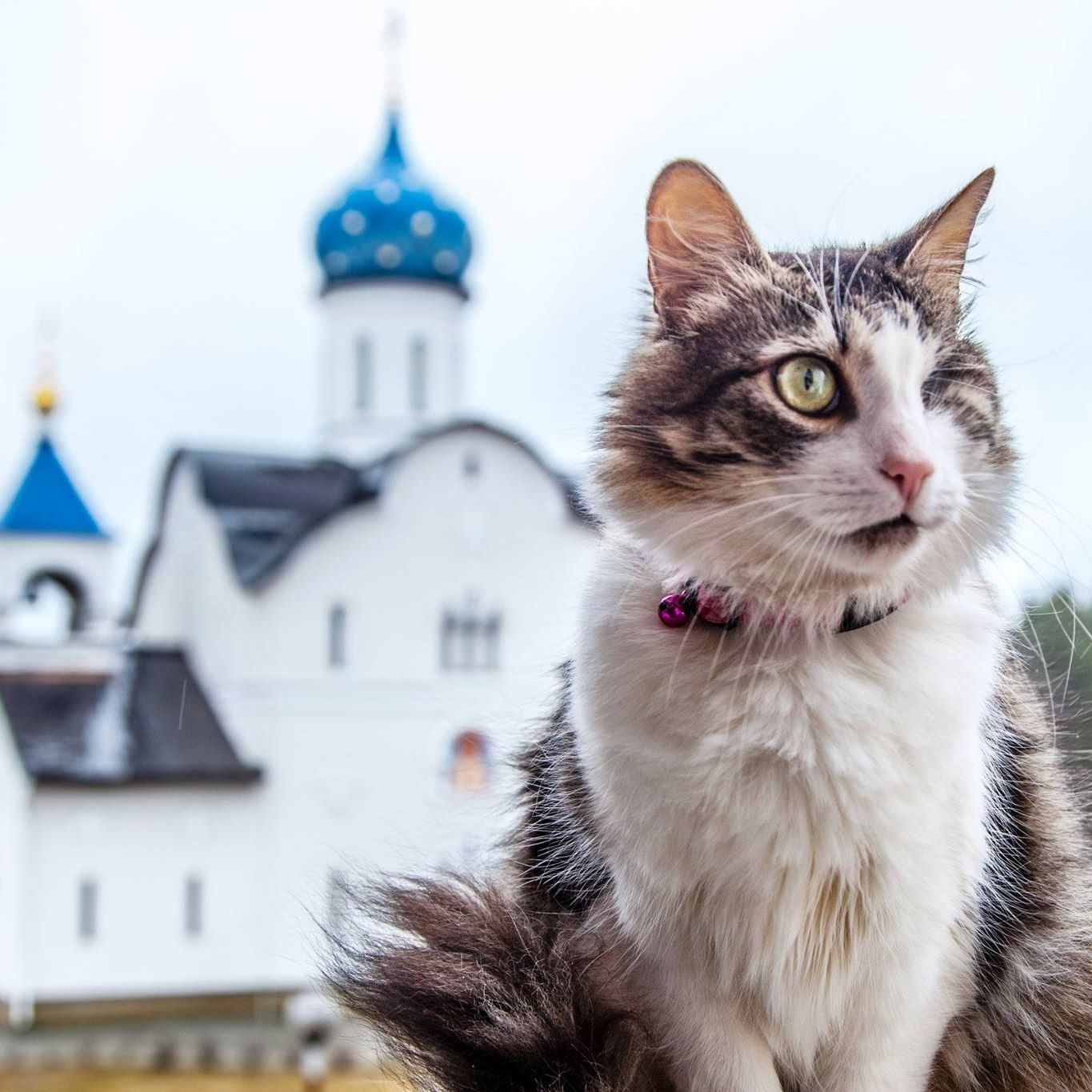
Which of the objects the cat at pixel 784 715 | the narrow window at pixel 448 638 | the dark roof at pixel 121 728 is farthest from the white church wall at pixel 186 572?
the cat at pixel 784 715

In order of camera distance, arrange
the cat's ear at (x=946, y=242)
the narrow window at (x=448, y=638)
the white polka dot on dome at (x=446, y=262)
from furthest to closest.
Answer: the narrow window at (x=448, y=638) < the white polka dot on dome at (x=446, y=262) < the cat's ear at (x=946, y=242)

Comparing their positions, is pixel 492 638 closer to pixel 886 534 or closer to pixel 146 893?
pixel 146 893

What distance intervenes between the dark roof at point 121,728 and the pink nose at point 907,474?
8902 millimetres

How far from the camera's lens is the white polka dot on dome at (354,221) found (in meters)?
10.1

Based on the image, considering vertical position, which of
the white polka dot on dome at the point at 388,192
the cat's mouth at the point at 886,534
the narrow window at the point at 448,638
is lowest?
the narrow window at the point at 448,638

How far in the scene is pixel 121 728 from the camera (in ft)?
32.7

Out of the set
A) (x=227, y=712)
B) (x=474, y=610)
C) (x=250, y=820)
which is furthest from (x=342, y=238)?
(x=250, y=820)

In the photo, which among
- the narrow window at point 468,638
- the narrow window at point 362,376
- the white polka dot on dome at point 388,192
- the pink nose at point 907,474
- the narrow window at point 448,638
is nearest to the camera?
the pink nose at point 907,474

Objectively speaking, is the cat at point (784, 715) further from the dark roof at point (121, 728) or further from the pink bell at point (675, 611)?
the dark roof at point (121, 728)

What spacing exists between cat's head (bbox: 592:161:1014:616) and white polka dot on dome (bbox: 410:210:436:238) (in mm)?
9649

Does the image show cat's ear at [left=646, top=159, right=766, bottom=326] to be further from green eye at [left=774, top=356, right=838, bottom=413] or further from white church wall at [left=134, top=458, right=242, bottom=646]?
white church wall at [left=134, top=458, right=242, bottom=646]

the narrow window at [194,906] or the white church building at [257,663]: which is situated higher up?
the white church building at [257,663]

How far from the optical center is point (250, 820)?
10.4 m

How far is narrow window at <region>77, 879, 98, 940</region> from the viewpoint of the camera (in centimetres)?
969
